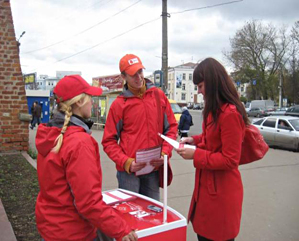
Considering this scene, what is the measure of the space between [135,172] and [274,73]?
53.2 m

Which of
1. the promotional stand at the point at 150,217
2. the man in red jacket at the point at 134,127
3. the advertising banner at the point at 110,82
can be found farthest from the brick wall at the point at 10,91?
the advertising banner at the point at 110,82

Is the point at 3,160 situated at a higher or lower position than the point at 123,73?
lower

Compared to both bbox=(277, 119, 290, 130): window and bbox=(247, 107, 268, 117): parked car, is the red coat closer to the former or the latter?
bbox=(277, 119, 290, 130): window

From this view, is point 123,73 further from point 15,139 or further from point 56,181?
point 15,139

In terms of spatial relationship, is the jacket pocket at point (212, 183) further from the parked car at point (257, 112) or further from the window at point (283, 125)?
the parked car at point (257, 112)

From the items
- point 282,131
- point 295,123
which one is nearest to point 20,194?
point 282,131

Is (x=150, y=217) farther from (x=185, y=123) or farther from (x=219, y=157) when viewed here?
(x=185, y=123)

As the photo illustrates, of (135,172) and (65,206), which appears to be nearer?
(65,206)

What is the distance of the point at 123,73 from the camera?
2787mm

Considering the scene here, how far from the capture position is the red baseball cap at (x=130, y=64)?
2.70 meters

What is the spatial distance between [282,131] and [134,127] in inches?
418

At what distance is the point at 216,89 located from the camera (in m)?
2.09

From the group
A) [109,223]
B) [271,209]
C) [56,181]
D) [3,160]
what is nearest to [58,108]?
[56,181]

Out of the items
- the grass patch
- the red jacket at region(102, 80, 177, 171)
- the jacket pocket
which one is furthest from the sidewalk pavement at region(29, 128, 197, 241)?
the jacket pocket
